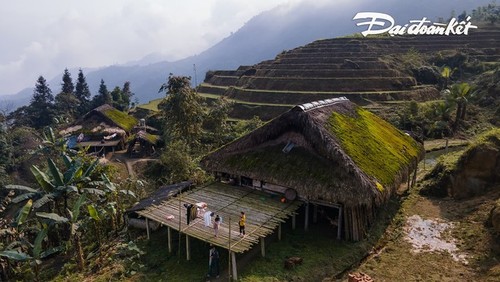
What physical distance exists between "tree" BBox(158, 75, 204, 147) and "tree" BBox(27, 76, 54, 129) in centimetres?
3377

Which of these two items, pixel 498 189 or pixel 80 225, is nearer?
pixel 80 225

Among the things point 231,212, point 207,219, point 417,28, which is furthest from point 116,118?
point 417,28

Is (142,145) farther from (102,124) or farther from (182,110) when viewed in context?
(182,110)

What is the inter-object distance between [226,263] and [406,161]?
10900mm

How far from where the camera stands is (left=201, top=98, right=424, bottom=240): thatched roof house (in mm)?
14422

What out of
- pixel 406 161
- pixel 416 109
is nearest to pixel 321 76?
pixel 416 109

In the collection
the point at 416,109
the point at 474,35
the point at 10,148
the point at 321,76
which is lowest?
the point at 10,148

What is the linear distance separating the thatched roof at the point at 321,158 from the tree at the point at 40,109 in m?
46.1

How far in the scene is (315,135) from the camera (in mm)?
15719

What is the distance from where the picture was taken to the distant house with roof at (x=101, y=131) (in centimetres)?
3969

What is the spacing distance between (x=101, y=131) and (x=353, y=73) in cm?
3320

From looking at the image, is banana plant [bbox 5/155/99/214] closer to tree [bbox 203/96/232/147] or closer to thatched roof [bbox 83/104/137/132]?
tree [bbox 203/96/232/147]

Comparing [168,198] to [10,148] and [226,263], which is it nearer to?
[226,263]

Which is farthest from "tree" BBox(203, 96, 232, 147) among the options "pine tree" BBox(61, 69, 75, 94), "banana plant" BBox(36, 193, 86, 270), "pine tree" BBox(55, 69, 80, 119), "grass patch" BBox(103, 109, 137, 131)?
"pine tree" BBox(61, 69, 75, 94)
